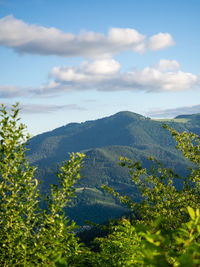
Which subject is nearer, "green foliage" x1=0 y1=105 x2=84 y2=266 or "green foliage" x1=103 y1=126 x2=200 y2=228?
"green foliage" x1=0 y1=105 x2=84 y2=266

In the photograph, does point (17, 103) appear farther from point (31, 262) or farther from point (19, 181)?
point (31, 262)

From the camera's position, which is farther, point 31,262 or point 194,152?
point 194,152

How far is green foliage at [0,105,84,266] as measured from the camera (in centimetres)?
641

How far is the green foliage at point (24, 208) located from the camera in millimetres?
6414

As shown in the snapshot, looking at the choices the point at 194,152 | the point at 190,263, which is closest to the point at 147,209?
the point at 194,152

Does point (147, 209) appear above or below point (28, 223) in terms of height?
below

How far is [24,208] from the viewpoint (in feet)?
23.5

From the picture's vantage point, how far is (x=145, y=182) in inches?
526

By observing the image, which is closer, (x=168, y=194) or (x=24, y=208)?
(x=24, y=208)

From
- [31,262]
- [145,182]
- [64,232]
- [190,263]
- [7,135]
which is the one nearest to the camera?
[190,263]

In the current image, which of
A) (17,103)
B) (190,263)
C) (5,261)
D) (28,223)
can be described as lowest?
(5,261)

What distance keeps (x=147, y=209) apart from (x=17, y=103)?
24.3ft

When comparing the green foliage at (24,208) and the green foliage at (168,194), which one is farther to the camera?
the green foliage at (168,194)

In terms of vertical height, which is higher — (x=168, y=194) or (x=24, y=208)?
(x=24, y=208)
